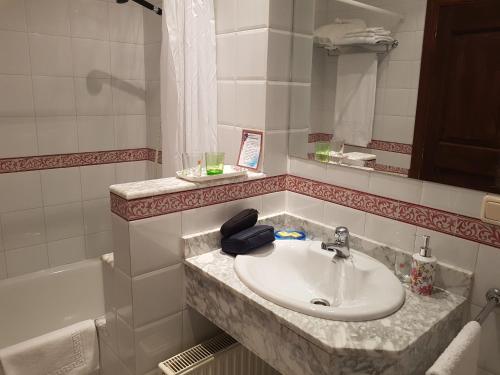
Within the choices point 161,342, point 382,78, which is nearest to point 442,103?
point 382,78

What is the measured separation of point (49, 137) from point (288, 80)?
1410 mm

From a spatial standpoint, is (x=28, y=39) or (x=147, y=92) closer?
(x=28, y=39)

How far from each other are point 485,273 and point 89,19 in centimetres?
225

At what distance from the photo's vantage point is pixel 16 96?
6.68 ft

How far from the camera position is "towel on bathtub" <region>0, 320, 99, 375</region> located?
5.21 ft

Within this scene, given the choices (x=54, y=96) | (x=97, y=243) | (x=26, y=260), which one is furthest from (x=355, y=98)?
(x=26, y=260)

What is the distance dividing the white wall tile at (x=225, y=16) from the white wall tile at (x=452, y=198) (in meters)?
0.97

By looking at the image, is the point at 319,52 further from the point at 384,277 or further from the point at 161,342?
the point at 161,342

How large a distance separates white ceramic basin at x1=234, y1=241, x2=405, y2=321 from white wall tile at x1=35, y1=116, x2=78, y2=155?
1445mm

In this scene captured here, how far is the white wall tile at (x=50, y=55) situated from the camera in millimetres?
2057

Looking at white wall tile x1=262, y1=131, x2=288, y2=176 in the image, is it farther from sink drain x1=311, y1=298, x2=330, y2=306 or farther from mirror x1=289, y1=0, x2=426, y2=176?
sink drain x1=311, y1=298, x2=330, y2=306

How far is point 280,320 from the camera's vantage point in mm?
1013

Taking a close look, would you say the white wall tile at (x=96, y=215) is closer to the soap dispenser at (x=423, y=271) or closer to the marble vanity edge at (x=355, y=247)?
the marble vanity edge at (x=355, y=247)

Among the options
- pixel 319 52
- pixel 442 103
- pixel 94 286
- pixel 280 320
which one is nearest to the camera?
pixel 280 320
